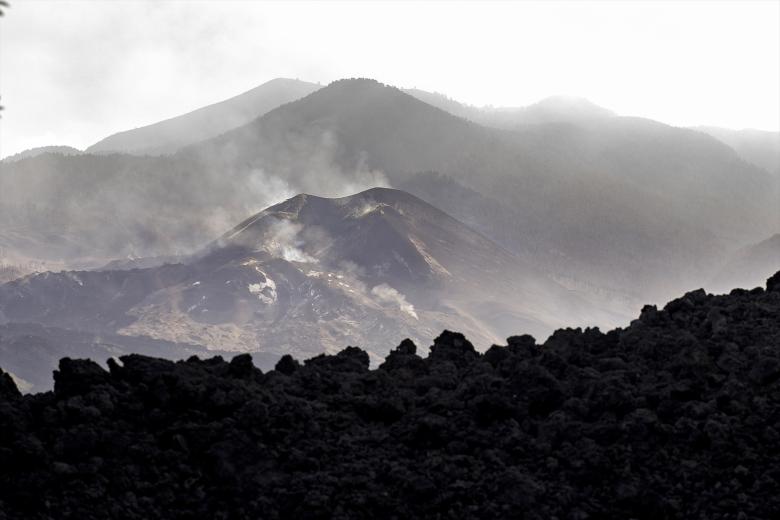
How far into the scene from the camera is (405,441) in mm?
10219

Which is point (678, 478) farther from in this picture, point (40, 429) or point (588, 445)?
point (40, 429)

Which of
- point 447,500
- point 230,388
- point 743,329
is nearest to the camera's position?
point 447,500

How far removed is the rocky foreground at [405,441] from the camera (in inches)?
352

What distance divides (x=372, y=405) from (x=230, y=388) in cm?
153

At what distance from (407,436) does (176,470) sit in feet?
7.64

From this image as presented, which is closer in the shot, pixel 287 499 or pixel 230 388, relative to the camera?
pixel 287 499

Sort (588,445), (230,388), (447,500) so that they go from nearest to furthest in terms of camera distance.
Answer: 1. (447,500)
2. (588,445)
3. (230,388)

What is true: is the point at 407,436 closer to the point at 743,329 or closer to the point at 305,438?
the point at 305,438

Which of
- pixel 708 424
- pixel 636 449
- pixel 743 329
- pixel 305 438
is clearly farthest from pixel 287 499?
pixel 743 329

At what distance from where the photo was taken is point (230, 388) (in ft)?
34.7

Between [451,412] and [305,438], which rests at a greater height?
[451,412]

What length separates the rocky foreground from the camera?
8.94m

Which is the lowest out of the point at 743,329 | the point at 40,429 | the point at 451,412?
the point at 40,429

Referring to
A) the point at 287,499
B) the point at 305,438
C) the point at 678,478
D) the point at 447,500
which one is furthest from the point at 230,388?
the point at 678,478
